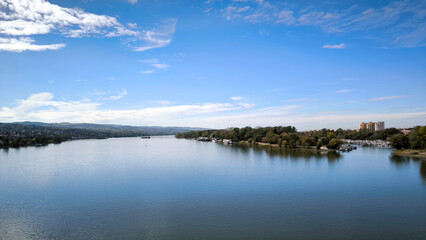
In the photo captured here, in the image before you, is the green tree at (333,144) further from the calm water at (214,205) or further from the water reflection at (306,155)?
the calm water at (214,205)

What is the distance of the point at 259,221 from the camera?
917 cm

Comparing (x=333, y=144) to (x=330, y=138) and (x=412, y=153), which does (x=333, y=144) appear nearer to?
(x=412, y=153)

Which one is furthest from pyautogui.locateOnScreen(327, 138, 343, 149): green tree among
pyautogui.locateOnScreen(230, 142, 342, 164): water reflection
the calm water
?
the calm water

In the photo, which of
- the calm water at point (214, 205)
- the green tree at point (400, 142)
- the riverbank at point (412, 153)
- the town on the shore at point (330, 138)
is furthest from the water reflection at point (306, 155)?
the calm water at point (214, 205)

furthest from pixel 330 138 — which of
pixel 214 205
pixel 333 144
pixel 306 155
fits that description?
pixel 214 205

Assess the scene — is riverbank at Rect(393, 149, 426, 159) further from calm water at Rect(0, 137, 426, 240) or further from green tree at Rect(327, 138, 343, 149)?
calm water at Rect(0, 137, 426, 240)

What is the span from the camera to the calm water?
27.5 ft

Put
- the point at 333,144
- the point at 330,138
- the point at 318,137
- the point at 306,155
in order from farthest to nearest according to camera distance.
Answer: the point at 330,138 < the point at 318,137 < the point at 333,144 < the point at 306,155

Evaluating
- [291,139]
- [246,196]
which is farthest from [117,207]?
[291,139]

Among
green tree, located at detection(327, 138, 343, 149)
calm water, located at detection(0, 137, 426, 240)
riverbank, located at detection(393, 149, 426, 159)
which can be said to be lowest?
calm water, located at detection(0, 137, 426, 240)

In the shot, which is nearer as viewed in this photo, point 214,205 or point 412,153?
point 214,205

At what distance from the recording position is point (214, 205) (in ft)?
36.0

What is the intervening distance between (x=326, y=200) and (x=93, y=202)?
32.3 ft

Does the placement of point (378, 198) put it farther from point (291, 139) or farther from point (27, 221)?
point (291, 139)
